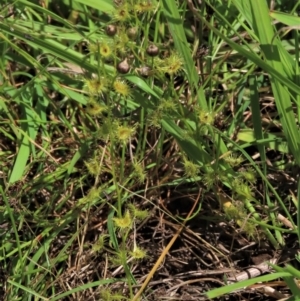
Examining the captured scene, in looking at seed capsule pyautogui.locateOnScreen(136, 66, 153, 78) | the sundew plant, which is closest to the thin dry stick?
the sundew plant

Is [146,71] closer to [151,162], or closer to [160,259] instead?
[151,162]

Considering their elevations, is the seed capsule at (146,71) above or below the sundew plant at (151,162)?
above

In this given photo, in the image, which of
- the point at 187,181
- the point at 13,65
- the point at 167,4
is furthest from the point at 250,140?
the point at 13,65

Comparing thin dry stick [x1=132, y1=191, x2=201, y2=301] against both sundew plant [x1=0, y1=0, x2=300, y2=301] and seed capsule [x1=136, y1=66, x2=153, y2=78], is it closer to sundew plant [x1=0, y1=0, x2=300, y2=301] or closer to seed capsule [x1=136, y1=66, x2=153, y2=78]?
sundew plant [x1=0, y1=0, x2=300, y2=301]

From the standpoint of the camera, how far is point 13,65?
1819 mm

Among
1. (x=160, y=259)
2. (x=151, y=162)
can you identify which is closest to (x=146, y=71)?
(x=151, y=162)

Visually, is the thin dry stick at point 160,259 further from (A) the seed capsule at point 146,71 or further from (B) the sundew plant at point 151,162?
(A) the seed capsule at point 146,71

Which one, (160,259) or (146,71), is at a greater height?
(146,71)

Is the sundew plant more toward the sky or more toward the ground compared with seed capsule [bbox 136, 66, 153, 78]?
more toward the ground

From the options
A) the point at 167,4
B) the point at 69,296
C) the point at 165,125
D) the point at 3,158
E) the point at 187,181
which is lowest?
the point at 69,296

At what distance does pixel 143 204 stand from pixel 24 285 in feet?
1.21

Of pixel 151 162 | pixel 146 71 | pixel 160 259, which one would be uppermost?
pixel 146 71

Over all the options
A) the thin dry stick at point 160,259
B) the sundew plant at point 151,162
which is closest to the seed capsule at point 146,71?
the sundew plant at point 151,162

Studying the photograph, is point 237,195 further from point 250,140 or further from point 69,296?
point 69,296
